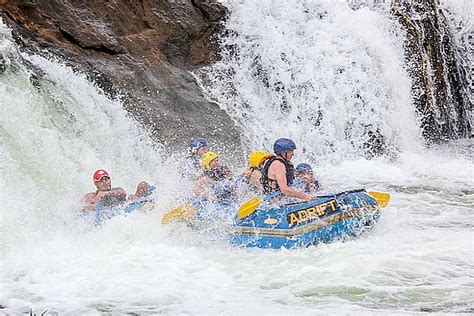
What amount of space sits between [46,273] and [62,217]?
5.86 ft

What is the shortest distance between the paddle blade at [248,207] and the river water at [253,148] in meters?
0.42

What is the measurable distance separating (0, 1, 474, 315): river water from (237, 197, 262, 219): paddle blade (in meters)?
0.42

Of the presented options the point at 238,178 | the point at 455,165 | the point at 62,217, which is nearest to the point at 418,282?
the point at 238,178

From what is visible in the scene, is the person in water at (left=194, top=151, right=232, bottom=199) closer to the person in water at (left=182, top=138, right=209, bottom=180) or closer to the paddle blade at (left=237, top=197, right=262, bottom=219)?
the person in water at (left=182, top=138, right=209, bottom=180)

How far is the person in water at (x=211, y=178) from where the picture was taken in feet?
24.8

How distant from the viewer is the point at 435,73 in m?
14.1

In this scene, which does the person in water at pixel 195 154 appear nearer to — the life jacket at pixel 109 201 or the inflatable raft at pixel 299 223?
the life jacket at pixel 109 201

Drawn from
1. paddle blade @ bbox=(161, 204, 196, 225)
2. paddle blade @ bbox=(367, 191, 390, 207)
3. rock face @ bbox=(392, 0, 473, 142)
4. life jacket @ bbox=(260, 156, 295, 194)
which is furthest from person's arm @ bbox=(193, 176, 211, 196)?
rock face @ bbox=(392, 0, 473, 142)

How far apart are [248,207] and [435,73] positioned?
884 centimetres

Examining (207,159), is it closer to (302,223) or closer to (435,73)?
(302,223)

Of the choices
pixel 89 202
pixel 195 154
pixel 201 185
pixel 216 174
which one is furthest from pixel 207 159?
pixel 89 202

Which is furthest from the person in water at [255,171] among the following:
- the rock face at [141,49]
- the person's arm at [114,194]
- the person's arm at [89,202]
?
the rock face at [141,49]

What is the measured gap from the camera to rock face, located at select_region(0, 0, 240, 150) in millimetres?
10539

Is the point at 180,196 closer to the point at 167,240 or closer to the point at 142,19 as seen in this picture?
the point at 167,240
